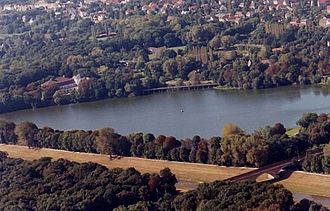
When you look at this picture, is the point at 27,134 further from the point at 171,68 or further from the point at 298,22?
the point at 298,22

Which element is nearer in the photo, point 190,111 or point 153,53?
point 190,111

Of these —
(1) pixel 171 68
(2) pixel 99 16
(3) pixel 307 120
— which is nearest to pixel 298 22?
(1) pixel 171 68

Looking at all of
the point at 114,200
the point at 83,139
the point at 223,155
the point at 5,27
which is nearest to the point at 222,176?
the point at 223,155

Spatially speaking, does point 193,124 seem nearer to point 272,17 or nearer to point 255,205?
point 255,205

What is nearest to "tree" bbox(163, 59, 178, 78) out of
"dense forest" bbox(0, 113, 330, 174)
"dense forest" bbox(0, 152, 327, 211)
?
"dense forest" bbox(0, 113, 330, 174)

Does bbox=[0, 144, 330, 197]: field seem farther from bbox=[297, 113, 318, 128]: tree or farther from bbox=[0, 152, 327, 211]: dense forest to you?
bbox=[297, 113, 318, 128]: tree

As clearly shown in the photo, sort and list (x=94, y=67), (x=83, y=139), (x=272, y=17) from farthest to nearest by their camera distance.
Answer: (x=272, y=17) < (x=94, y=67) < (x=83, y=139)

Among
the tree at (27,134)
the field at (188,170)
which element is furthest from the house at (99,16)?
the field at (188,170)
